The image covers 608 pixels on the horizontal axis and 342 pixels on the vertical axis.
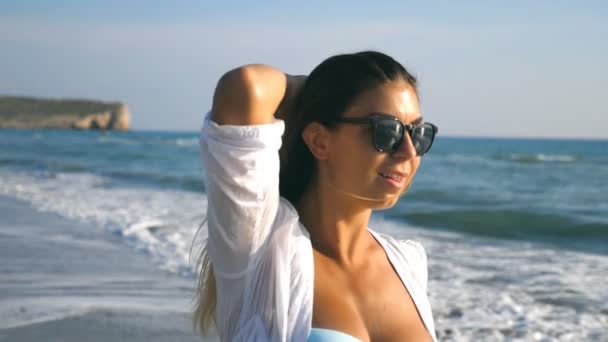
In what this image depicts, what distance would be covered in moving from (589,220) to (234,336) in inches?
510

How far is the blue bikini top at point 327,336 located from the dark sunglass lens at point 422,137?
0.58 metres

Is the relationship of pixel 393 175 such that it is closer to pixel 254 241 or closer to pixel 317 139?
pixel 317 139

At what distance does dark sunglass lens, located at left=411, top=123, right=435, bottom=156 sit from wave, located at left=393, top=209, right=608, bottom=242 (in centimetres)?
990

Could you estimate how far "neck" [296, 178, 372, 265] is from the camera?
231 cm

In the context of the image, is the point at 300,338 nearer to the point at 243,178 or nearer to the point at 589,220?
the point at 243,178

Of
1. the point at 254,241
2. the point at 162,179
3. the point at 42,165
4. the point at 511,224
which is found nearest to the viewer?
the point at 254,241

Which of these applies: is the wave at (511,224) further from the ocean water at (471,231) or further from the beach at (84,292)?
the beach at (84,292)

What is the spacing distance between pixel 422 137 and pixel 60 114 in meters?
143

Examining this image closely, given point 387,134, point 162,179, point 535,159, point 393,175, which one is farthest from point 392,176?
point 535,159

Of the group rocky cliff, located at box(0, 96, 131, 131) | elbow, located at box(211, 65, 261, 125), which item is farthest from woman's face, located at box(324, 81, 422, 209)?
rocky cliff, located at box(0, 96, 131, 131)

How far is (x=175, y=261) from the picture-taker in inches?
294

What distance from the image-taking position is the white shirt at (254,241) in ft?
6.00

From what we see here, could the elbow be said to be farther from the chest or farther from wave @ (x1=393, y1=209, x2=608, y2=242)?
wave @ (x1=393, y1=209, x2=608, y2=242)

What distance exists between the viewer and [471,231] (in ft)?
39.8
